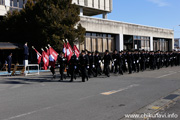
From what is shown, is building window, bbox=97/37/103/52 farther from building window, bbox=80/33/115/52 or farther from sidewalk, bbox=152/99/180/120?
sidewalk, bbox=152/99/180/120

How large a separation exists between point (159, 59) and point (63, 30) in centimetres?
994

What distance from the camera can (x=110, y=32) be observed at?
34344 millimetres

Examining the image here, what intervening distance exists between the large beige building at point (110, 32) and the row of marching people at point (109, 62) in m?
11.1

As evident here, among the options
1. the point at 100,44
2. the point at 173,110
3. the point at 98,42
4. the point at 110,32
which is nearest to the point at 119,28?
the point at 110,32

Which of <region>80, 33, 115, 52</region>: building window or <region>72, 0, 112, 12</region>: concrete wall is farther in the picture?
<region>72, 0, 112, 12</region>: concrete wall

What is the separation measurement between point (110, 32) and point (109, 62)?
1948 cm

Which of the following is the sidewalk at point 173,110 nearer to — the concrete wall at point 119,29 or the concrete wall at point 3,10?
the concrete wall at point 119,29

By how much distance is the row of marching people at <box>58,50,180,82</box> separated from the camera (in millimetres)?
13249

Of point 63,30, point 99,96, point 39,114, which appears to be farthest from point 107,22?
point 39,114

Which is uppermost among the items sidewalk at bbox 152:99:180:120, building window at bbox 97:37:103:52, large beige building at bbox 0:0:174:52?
large beige building at bbox 0:0:174:52

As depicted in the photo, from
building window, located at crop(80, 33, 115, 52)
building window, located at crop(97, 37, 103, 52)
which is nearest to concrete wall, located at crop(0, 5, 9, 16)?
building window, located at crop(80, 33, 115, 52)

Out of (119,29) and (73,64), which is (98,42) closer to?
(119,29)

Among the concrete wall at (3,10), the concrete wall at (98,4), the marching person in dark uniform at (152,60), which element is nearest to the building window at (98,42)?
the concrete wall at (98,4)

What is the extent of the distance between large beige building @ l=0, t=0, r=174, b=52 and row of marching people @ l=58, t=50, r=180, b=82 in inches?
435
